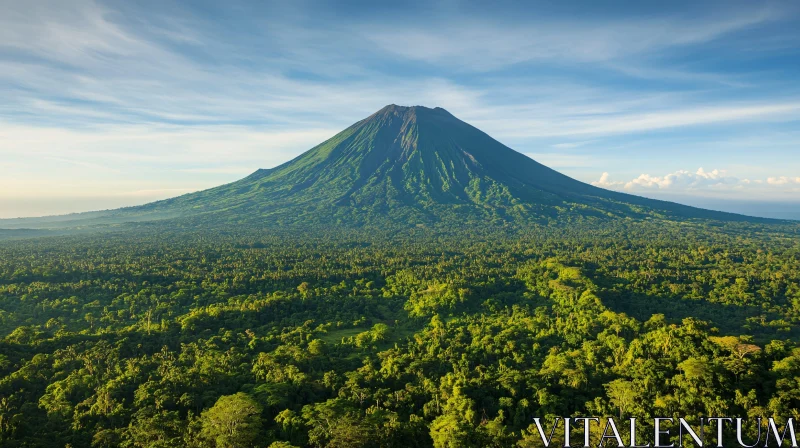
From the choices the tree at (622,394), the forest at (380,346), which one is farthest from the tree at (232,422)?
the tree at (622,394)

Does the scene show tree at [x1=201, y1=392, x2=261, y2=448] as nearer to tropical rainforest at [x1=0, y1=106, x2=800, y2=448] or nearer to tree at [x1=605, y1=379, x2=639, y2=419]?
tropical rainforest at [x1=0, y1=106, x2=800, y2=448]

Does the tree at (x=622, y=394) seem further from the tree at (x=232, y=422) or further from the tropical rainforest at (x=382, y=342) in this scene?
the tree at (x=232, y=422)

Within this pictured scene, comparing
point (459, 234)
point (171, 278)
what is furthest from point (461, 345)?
point (459, 234)

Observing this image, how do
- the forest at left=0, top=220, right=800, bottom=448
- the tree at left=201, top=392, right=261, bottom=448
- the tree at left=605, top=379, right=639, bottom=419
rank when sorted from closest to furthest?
the tree at left=201, top=392, right=261, bottom=448
the forest at left=0, top=220, right=800, bottom=448
the tree at left=605, top=379, right=639, bottom=419

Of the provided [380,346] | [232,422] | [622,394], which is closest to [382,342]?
[380,346]

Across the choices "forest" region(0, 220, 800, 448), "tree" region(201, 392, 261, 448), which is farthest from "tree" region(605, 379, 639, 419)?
"tree" region(201, 392, 261, 448)
